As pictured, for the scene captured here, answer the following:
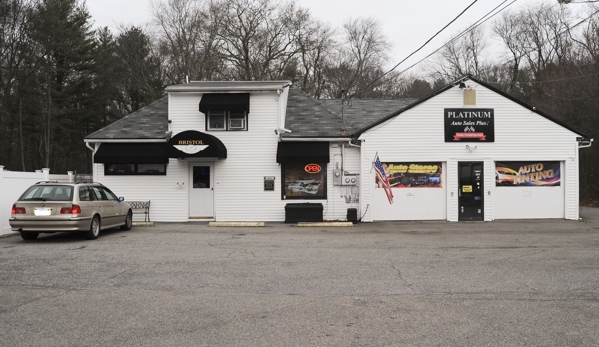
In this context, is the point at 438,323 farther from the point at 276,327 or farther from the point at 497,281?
the point at 497,281

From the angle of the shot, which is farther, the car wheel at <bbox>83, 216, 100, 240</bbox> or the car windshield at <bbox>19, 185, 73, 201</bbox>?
the car wheel at <bbox>83, 216, 100, 240</bbox>

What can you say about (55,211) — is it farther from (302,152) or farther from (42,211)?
(302,152)

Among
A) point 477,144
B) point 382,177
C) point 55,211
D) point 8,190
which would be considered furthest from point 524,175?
point 8,190

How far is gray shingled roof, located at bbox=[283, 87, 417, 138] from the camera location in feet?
60.6

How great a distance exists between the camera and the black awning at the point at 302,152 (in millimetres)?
17422

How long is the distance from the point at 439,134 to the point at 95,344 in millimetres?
15323

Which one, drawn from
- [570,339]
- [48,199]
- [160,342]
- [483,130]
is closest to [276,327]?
[160,342]

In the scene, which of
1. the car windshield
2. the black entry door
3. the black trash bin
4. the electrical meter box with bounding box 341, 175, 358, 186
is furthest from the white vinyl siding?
the car windshield

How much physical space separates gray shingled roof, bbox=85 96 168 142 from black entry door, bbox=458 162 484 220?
38.8 ft

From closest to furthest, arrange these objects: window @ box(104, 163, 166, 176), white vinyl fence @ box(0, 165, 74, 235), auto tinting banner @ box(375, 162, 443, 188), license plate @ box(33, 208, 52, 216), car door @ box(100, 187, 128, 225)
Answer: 1. license plate @ box(33, 208, 52, 216)
2. white vinyl fence @ box(0, 165, 74, 235)
3. car door @ box(100, 187, 128, 225)
4. auto tinting banner @ box(375, 162, 443, 188)
5. window @ box(104, 163, 166, 176)

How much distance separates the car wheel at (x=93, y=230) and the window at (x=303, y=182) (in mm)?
7157

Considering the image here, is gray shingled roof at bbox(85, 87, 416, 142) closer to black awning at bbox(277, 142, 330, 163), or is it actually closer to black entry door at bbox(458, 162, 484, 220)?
black awning at bbox(277, 142, 330, 163)

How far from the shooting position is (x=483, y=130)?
17.8m

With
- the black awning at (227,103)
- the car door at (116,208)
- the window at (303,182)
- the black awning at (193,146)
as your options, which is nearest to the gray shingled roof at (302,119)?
A: the window at (303,182)
